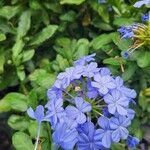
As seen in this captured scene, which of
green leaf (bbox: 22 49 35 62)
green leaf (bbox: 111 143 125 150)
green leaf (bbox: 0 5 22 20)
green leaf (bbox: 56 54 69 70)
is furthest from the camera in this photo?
green leaf (bbox: 0 5 22 20)

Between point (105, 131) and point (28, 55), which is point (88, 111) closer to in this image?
point (105, 131)

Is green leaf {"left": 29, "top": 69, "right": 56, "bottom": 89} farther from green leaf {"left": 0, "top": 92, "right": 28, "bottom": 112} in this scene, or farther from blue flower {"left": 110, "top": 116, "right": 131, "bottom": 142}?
blue flower {"left": 110, "top": 116, "right": 131, "bottom": 142}

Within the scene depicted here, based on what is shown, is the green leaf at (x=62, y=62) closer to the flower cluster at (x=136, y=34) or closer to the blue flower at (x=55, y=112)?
the flower cluster at (x=136, y=34)

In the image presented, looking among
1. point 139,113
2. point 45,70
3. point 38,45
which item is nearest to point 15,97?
point 45,70

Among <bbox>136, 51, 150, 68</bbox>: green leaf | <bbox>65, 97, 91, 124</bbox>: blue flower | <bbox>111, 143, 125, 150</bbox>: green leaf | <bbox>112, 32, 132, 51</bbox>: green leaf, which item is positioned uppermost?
<bbox>65, 97, 91, 124</bbox>: blue flower

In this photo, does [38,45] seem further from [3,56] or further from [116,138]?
[116,138]

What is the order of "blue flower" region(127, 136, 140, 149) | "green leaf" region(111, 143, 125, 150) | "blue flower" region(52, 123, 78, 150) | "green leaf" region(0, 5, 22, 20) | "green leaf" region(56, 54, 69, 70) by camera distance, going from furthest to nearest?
"green leaf" region(0, 5, 22, 20)
"green leaf" region(56, 54, 69, 70)
"green leaf" region(111, 143, 125, 150)
"blue flower" region(127, 136, 140, 149)
"blue flower" region(52, 123, 78, 150)

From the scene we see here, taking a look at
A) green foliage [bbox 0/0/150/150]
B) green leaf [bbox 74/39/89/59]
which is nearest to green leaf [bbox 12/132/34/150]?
green foliage [bbox 0/0/150/150]

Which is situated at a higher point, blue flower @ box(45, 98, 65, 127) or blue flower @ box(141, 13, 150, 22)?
blue flower @ box(141, 13, 150, 22)
